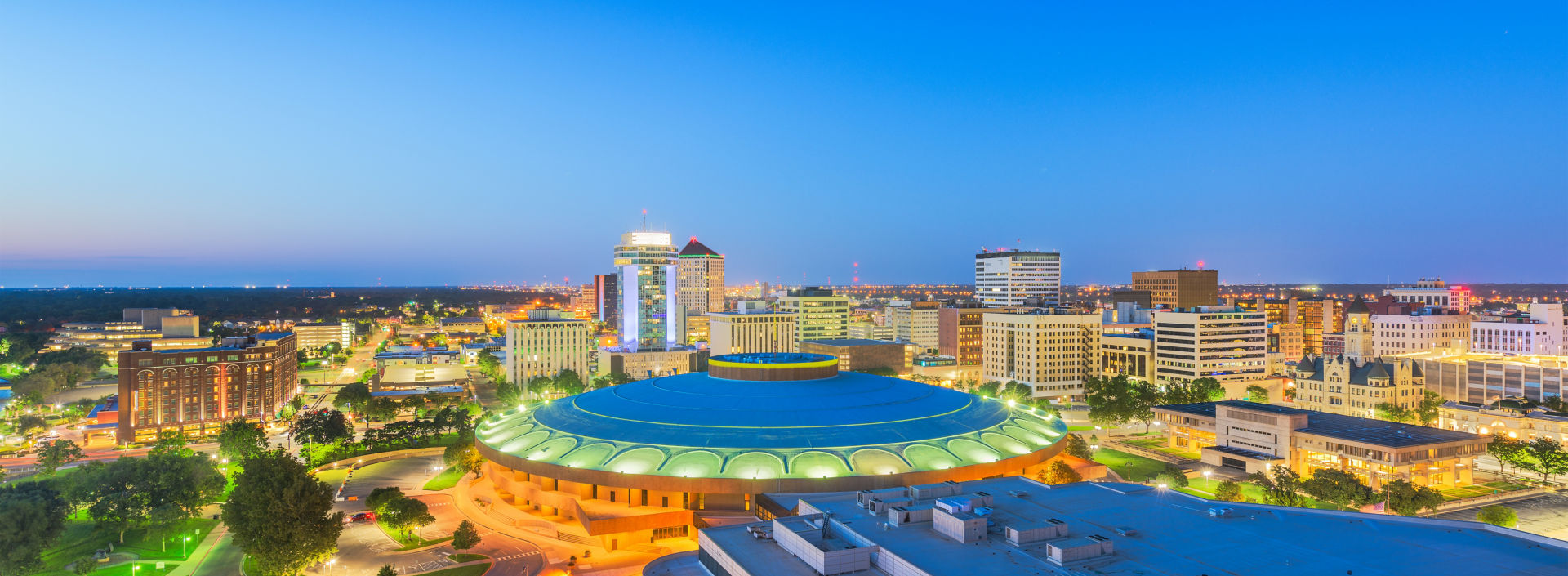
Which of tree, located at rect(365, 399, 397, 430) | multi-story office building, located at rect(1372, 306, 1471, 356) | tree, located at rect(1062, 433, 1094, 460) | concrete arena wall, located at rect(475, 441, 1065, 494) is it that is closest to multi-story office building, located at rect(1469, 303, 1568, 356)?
multi-story office building, located at rect(1372, 306, 1471, 356)

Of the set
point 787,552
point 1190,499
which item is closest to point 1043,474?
point 1190,499

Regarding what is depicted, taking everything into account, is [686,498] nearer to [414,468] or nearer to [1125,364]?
[414,468]

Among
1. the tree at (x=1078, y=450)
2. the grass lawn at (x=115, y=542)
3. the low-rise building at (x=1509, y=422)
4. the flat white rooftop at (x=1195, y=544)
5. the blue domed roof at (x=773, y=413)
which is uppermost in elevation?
the blue domed roof at (x=773, y=413)

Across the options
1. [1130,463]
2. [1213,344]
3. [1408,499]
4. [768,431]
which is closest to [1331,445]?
[1408,499]

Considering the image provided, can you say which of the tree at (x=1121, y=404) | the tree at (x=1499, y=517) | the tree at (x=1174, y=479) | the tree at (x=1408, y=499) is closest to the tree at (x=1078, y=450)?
the tree at (x=1174, y=479)

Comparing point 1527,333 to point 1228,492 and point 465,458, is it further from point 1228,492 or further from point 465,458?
point 465,458

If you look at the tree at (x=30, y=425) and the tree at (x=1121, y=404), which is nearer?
the tree at (x=30, y=425)

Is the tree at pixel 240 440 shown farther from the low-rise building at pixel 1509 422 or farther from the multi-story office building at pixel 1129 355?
the low-rise building at pixel 1509 422

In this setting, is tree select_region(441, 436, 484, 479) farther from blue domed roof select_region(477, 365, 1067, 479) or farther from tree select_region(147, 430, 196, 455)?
tree select_region(147, 430, 196, 455)
